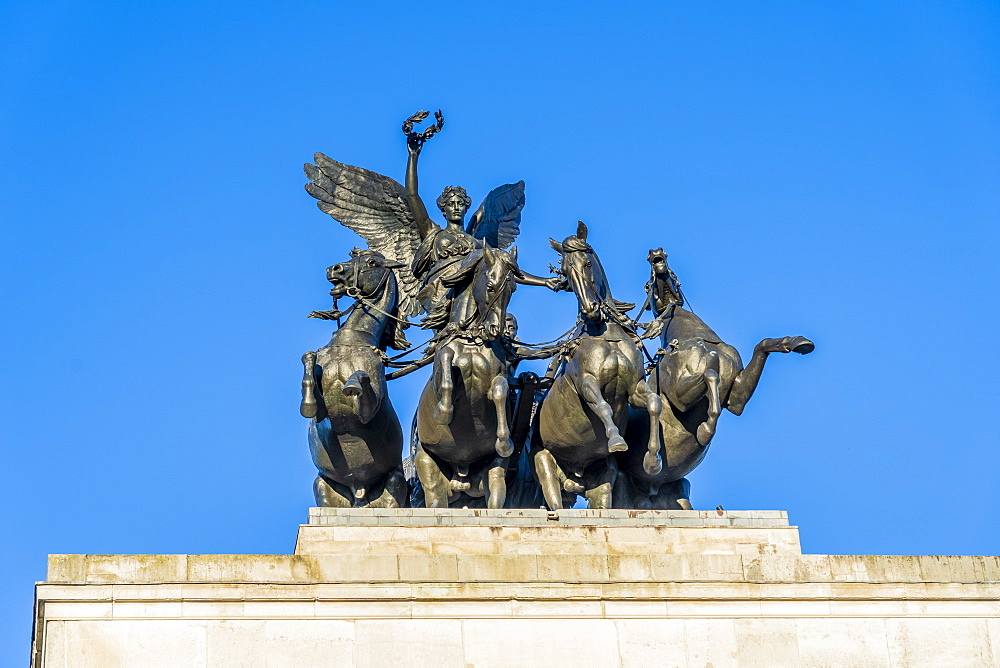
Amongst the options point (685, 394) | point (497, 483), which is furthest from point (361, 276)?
point (685, 394)

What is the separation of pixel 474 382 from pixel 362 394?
4.34 ft

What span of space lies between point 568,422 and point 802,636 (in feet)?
12.4

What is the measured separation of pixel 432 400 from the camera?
80.5ft

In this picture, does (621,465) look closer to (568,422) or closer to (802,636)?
(568,422)

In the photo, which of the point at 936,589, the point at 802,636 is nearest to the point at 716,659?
the point at 802,636

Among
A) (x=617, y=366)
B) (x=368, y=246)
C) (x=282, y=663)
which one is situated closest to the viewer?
(x=282, y=663)

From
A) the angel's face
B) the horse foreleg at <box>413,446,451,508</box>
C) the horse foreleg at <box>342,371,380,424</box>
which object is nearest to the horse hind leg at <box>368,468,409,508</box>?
the horse foreleg at <box>413,446,451,508</box>

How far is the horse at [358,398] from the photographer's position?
24844 mm

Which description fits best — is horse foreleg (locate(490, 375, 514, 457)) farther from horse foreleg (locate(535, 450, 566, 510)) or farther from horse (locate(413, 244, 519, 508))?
horse foreleg (locate(535, 450, 566, 510))

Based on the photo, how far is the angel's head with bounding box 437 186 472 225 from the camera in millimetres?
27859

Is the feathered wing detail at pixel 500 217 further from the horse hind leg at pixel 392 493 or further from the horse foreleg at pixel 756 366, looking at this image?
the horse foreleg at pixel 756 366

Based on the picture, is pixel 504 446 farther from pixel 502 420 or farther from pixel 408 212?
pixel 408 212

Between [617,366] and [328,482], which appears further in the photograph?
[328,482]

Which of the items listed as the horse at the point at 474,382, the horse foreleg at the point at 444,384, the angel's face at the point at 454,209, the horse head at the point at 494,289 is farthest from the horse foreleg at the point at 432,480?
the angel's face at the point at 454,209
